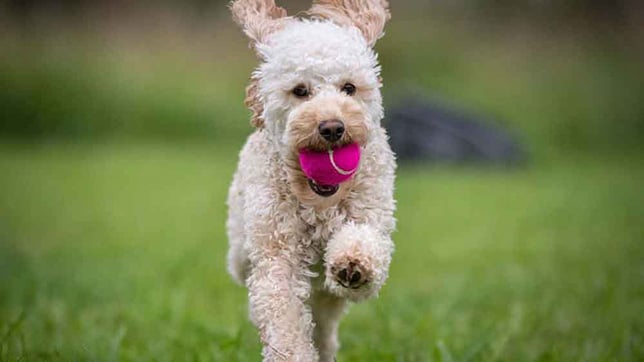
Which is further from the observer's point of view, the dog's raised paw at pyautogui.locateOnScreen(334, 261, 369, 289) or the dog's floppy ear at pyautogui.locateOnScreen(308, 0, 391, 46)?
the dog's floppy ear at pyautogui.locateOnScreen(308, 0, 391, 46)

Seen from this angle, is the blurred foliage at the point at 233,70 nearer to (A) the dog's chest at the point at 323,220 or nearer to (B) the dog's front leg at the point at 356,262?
(A) the dog's chest at the point at 323,220

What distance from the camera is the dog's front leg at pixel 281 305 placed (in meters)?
3.52

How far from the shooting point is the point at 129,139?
2044 cm

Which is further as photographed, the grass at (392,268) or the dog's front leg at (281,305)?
the grass at (392,268)

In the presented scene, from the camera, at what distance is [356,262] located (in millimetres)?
3262

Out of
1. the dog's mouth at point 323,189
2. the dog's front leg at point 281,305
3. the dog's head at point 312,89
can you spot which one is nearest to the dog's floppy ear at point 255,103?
the dog's head at point 312,89

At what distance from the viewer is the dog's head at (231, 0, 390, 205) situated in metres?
3.38

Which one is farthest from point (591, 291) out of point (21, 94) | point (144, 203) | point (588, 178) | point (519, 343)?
point (21, 94)

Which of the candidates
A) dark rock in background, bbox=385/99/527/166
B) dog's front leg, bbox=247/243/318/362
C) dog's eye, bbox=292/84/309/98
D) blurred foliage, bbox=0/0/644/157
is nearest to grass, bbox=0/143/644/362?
dark rock in background, bbox=385/99/527/166

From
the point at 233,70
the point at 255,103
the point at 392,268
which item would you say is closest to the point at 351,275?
the point at 255,103

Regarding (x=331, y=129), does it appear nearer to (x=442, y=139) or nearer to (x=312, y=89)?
(x=312, y=89)

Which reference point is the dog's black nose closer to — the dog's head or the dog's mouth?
the dog's head

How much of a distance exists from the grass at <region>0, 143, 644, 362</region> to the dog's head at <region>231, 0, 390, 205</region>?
4.88 ft

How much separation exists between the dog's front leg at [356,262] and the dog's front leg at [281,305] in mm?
197
